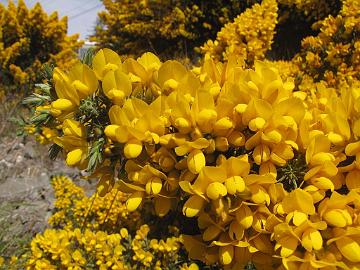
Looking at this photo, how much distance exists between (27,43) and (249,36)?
186 inches

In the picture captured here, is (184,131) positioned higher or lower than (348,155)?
higher

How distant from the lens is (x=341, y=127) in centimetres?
86

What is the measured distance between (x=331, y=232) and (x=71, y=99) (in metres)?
0.60

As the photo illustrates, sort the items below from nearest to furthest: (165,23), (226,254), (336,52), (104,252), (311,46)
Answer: (226,254) → (104,252) → (336,52) → (311,46) → (165,23)

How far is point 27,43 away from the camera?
6570mm

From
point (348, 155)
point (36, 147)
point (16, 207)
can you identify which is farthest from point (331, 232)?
point (36, 147)

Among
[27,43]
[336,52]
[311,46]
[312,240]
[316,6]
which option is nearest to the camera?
[312,240]

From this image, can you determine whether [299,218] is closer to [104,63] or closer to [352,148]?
[352,148]

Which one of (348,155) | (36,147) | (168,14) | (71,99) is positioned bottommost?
(36,147)

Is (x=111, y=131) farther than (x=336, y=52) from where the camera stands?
No

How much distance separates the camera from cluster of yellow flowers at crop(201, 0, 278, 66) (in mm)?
2814

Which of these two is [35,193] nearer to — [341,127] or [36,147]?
[36,147]

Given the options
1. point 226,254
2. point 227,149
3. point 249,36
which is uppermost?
point 227,149

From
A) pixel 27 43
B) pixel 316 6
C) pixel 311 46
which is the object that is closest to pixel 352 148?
pixel 311 46
